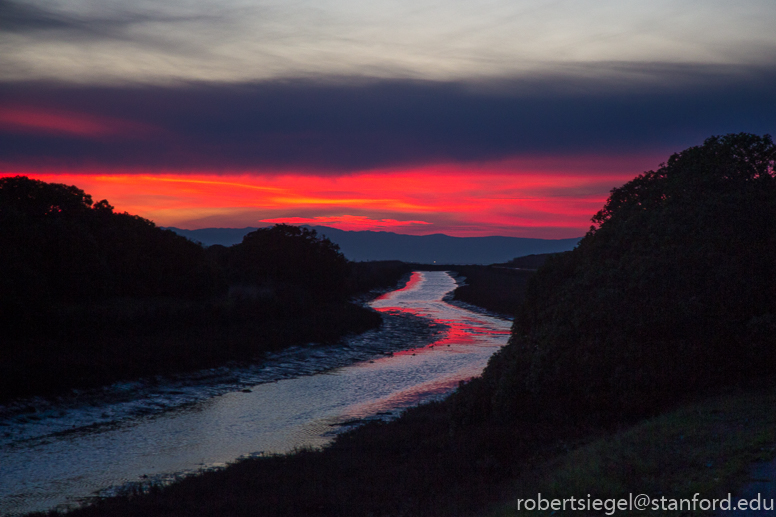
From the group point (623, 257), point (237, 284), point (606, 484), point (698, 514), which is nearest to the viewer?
point (698, 514)

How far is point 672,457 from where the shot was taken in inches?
300

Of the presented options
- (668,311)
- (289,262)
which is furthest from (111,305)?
(668,311)

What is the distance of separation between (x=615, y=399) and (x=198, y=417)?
12.5m

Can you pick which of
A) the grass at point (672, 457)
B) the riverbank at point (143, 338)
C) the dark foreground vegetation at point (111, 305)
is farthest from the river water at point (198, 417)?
the grass at point (672, 457)

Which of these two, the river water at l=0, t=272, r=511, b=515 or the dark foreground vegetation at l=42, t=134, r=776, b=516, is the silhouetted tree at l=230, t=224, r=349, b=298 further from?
the dark foreground vegetation at l=42, t=134, r=776, b=516

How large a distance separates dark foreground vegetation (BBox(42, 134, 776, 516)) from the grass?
36 mm

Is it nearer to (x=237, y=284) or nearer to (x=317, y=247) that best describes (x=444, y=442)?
(x=237, y=284)

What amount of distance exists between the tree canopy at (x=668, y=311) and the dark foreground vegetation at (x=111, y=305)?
48.5 feet

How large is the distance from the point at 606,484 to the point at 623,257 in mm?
7181

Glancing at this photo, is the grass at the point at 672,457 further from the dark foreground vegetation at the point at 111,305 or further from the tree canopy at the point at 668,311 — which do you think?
the dark foreground vegetation at the point at 111,305

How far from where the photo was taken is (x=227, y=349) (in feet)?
85.6

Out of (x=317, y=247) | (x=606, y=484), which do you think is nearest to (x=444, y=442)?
(x=606, y=484)

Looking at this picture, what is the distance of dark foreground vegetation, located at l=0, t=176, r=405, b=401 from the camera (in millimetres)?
20167

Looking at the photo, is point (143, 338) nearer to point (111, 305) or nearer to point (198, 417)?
point (111, 305)
